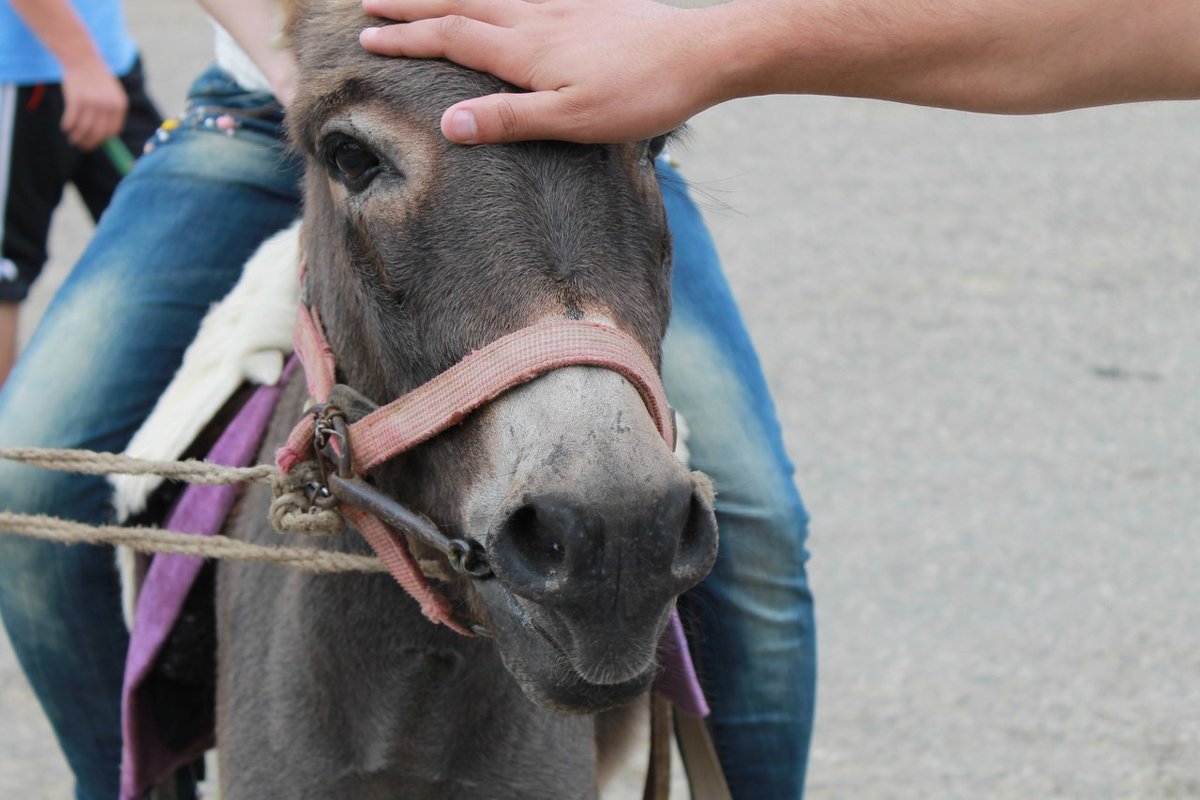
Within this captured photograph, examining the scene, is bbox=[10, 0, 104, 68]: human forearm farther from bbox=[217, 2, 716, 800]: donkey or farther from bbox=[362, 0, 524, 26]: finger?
bbox=[362, 0, 524, 26]: finger

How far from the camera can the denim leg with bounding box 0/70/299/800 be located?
264 cm

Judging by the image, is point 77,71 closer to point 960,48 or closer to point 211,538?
point 211,538

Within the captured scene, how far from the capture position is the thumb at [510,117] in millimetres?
1700

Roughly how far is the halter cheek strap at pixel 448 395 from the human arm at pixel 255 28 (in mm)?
677

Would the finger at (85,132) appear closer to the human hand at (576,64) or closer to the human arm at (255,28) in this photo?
the human arm at (255,28)

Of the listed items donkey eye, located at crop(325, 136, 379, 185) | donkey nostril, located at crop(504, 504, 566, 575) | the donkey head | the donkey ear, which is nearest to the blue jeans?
the donkey ear

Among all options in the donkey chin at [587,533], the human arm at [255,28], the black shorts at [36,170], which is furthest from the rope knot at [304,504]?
the black shorts at [36,170]

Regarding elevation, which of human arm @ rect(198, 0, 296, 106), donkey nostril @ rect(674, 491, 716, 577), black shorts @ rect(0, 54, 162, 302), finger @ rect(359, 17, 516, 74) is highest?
finger @ rect(359, 17, 516, 74)

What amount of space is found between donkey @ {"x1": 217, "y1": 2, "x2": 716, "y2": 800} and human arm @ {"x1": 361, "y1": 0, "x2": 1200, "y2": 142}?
5cm

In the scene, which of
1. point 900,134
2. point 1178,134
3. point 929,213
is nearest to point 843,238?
point 929,213

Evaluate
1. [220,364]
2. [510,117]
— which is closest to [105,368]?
[220,364]

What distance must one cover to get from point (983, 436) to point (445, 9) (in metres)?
4.85

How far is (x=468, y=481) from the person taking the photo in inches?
67.5

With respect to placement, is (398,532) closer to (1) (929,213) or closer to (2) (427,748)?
Result: (2) (427,748)
